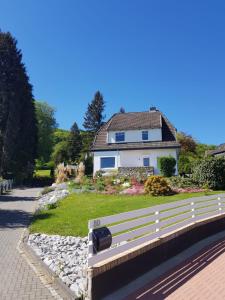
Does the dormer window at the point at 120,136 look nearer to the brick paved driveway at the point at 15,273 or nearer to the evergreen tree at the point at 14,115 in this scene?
the evergreen tree at the point at 14,115

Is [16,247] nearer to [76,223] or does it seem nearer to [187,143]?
[76,223]

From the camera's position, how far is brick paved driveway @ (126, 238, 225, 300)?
6.61 metres

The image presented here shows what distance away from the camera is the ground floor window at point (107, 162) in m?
37.7

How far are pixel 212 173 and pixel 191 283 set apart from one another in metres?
17.5

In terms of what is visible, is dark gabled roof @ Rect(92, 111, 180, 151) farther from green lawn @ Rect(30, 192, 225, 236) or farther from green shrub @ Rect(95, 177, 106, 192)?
green lawn @ Rect(30, 192, 225, 236)

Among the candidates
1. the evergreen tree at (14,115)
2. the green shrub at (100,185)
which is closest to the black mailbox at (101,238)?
the green shrub at (100,185)

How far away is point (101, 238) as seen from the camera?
20.9ft

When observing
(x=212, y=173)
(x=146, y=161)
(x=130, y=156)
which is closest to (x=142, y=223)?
(x=212, y=173)

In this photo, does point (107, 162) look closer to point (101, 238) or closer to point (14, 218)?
point (14, 218)

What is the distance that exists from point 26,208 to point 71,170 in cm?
1465

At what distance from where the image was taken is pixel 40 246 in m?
10.7

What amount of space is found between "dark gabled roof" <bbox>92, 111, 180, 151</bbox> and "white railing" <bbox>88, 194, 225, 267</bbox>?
21.9m

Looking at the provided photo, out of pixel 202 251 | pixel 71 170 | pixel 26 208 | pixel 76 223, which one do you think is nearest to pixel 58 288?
pixel 202 251

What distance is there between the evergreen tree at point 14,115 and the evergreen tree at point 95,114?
28.6m
